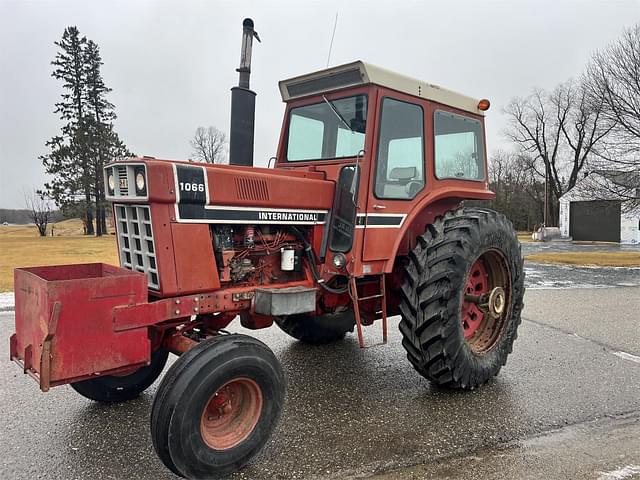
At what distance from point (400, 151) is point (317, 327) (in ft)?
7.08

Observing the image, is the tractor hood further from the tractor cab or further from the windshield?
the windshield

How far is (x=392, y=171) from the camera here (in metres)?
4.06

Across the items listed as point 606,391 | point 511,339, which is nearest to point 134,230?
point 511,339

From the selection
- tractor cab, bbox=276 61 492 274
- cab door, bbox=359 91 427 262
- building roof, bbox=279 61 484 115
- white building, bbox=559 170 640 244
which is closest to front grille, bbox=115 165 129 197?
tractor cab, bbox=276 61 492 274

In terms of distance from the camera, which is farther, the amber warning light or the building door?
the building door

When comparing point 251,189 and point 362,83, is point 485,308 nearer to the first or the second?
point 362,83

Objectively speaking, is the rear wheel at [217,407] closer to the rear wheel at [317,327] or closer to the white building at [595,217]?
the rear wheel at [317,327]

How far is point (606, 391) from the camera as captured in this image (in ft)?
14.0

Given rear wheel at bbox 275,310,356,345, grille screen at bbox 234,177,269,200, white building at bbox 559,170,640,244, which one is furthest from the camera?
white building at bbox 559,170,640,244

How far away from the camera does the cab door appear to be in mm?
3861

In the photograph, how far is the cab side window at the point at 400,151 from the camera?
394 cm

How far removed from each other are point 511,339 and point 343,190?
223 cm

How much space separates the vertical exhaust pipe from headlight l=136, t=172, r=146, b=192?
114cm

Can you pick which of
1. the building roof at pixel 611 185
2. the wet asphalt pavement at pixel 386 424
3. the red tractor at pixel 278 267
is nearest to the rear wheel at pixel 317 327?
the red tractor at pixel 278 267
